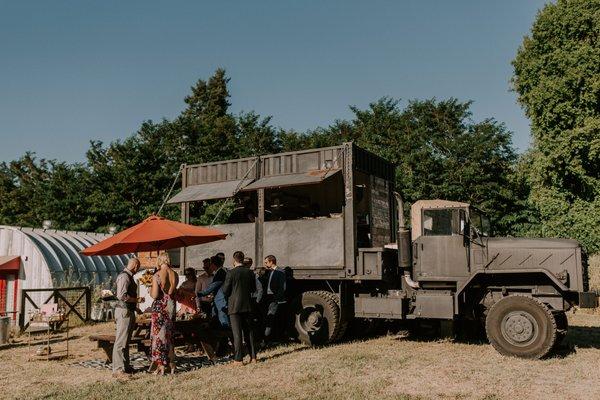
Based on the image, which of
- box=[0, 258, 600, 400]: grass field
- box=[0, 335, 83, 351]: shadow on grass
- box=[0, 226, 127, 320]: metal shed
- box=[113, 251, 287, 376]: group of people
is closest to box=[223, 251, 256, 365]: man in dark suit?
box=[113, 251, 287, 376]: group of people

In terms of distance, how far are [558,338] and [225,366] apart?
604 cm

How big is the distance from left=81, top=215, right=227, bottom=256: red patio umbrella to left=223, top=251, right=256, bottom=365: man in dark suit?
111 centimetres

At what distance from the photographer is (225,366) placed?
28.7ft

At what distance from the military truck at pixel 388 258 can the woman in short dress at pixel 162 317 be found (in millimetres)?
3509

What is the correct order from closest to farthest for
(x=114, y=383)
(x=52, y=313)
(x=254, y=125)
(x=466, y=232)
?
(x=114, y=383), (x=466, y=232), (x=52, y=313), (x=254, y=125)

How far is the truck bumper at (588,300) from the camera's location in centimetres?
880

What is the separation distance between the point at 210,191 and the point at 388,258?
15.4ft

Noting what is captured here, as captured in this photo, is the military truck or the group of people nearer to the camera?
the group of people

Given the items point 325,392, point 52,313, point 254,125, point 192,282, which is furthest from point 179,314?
point 254,125

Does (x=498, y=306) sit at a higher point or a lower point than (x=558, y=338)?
higher

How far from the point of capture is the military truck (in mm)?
9266

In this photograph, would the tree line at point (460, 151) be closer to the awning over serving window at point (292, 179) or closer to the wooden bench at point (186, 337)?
the awning over serving window at point (292, 179)

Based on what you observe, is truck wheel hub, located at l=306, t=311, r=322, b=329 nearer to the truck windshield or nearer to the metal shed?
the truck windshield

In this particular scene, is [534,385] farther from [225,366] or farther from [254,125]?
[254,125]
